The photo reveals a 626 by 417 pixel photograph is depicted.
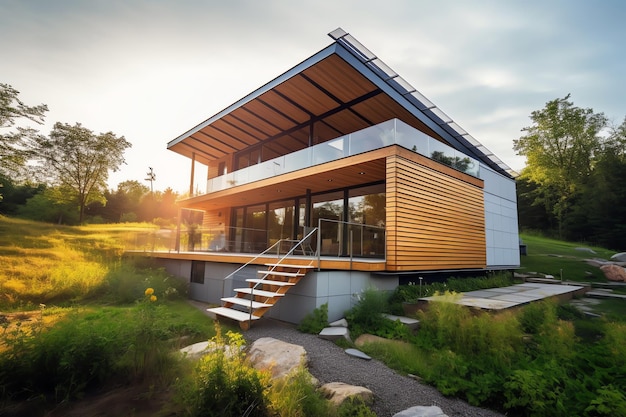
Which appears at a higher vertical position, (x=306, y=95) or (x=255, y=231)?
(x=306, y=95)

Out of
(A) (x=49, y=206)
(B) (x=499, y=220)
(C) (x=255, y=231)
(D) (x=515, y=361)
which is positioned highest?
(A) (x=49, y=206)

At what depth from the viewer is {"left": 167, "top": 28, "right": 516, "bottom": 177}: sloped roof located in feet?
32.8

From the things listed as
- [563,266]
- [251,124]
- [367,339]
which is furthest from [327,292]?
[563,266]

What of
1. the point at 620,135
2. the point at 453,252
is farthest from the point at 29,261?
the point at 620,135

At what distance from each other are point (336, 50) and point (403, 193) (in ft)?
16.2

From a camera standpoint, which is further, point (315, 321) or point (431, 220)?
point (431, 220)

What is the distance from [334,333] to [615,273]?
16.2 meters

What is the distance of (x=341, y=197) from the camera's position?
12.3 meters

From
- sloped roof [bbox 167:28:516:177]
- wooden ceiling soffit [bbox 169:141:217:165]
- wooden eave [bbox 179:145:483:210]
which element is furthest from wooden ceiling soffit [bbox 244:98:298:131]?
wooden ceiling soffit [bbox 169:141:217:165]

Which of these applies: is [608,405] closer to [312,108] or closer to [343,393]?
[343,393]

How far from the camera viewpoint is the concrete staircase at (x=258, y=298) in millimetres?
6461

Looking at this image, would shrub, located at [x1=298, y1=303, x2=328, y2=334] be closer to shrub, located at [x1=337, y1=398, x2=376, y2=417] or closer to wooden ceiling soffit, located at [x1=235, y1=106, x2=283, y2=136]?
shrub, located at [x1=337, y1=398, x2=376, y2=417]

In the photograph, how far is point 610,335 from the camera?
390 centimetres

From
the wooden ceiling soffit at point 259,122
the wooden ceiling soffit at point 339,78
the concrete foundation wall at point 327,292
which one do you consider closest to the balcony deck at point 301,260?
the concrete foundation wall at point 327,292
